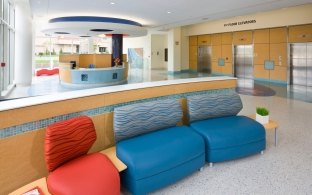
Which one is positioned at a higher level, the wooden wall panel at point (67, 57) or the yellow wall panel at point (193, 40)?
the yellow wall panel at point (193, 40)

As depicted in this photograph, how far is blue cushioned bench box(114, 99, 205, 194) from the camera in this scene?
2660 millimetres

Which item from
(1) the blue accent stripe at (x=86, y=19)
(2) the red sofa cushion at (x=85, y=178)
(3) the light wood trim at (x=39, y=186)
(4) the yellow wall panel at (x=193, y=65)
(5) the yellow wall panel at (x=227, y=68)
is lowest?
(3) the light wood trim at (x=39, y=186)

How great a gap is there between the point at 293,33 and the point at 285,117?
8.39m

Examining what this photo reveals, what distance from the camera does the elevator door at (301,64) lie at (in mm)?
11966

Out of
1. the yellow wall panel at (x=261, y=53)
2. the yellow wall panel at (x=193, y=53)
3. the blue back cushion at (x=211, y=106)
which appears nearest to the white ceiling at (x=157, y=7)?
the yellow wall panel at (x=261, y=53)

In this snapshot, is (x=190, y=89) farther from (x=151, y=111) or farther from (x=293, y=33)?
(x=293, y=33)

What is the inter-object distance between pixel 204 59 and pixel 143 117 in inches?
648

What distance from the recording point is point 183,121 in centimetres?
442

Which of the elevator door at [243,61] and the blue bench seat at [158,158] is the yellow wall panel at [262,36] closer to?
the elevator door at [243,61]

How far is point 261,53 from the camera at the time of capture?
559 inches

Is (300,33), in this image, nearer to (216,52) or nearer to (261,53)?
(261,53)

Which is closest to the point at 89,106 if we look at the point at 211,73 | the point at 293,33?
the point at 293,33

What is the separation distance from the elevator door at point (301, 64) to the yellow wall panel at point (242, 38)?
9.41 ft

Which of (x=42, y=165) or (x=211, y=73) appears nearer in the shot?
(x=42, y=165)
